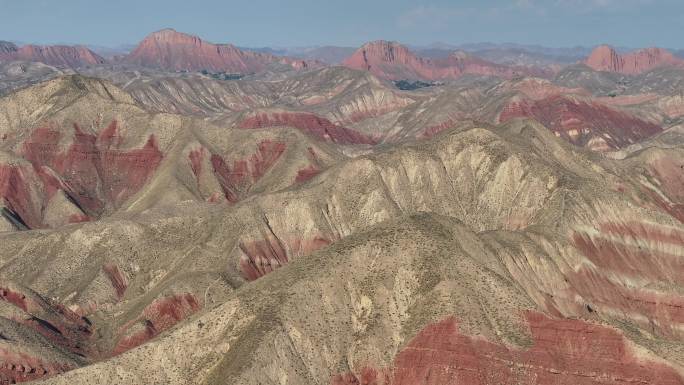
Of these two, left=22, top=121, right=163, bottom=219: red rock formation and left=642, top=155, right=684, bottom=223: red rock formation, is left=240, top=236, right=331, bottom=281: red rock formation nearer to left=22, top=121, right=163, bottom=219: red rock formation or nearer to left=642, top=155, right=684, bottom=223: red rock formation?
left=22, top=121, right=163, bottom=219: red rock formation

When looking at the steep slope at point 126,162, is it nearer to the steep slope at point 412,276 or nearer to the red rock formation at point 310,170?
the red rock formation at point 310,170

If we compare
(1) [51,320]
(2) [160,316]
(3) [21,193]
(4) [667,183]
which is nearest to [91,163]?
(3) [21,193]

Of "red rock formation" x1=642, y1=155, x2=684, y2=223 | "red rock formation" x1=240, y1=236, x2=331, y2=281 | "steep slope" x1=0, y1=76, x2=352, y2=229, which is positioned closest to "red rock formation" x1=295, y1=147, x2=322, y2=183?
"steep slope" x1=0, y1=76, x2=352, y2=229

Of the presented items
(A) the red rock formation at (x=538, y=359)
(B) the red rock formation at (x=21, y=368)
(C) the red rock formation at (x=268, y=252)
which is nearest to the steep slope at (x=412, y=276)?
(A) the red rock formation at (x=538, y=359)

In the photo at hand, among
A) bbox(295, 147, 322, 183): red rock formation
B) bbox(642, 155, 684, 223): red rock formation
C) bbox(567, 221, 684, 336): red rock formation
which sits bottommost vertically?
bbox(642, 155, 684, 223): red rock formation

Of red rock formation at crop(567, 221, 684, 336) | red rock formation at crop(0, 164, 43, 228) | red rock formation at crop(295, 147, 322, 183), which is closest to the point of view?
red rock formation at crop(567, 221, 684, 336)
